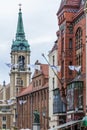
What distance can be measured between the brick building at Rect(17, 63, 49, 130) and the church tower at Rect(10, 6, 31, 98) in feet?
147

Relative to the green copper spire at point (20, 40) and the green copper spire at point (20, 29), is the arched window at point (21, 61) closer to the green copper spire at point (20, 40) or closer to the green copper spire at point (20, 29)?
the green copper spire at point (20, 40)

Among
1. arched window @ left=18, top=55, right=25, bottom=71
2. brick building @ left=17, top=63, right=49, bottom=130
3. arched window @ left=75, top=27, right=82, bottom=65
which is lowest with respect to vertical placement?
brick building @ left=17, top=63, right=49, bottom=130

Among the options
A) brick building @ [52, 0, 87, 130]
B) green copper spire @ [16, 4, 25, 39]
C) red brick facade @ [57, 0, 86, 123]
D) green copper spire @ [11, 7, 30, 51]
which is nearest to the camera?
brick building @ [52, 0, 87, 130]

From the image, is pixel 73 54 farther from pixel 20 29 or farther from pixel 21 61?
pixel 20 29

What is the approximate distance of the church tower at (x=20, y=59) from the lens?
165500 mm

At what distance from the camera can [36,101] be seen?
104 meters

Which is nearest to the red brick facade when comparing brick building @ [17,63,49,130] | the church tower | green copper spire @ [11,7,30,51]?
brick building @ [17,63,49,130]

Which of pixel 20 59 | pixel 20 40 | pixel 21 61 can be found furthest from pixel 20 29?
pixel 21 61

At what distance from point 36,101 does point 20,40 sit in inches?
2918

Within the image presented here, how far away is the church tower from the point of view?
543 feet

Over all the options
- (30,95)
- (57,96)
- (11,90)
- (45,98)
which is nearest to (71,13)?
(57,96)

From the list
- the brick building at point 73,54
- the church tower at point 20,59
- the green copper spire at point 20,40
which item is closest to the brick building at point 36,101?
the brick building at point 73,54

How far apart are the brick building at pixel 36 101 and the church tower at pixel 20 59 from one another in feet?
147

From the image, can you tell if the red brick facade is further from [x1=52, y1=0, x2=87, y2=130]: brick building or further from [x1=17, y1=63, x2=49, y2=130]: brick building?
[x1=17, y1=63, x2=49, y2=130]: brick building
